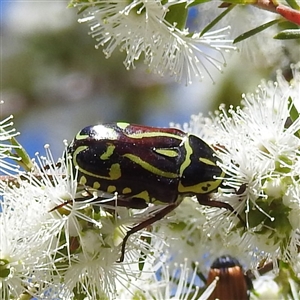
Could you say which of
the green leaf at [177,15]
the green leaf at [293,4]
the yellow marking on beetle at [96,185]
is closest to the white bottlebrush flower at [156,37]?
the green leaf at [177,15]

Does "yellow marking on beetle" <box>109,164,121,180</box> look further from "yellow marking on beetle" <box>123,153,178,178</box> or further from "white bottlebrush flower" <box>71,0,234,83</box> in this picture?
"white bottlebrush flower" <box>71,0,234,83</box>

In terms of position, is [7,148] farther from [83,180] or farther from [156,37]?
[156,37]

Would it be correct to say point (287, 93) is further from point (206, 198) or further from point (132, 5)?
point (132, 5)

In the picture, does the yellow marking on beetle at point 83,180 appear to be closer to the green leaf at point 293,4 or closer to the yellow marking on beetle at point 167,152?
the yellow marking on beetle at point 167,152

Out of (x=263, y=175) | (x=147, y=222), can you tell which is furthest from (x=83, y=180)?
(x=263, y=175)

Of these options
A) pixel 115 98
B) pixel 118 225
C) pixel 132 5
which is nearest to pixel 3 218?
pixel 118 225

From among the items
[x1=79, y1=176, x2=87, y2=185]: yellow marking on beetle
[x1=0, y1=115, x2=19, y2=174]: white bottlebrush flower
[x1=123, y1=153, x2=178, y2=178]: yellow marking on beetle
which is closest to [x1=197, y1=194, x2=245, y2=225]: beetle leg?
[x1=123, y1=153, x2=178, y2=178]: yellow marking on beetle

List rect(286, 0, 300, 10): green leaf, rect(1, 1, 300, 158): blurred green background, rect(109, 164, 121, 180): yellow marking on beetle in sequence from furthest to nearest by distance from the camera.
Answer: rect(1, 1, 300, 158): blurred green background
rect(286, 0, 300, 10): green leaf
rect(109, 164, 121, 180): yellow marking on beetle
